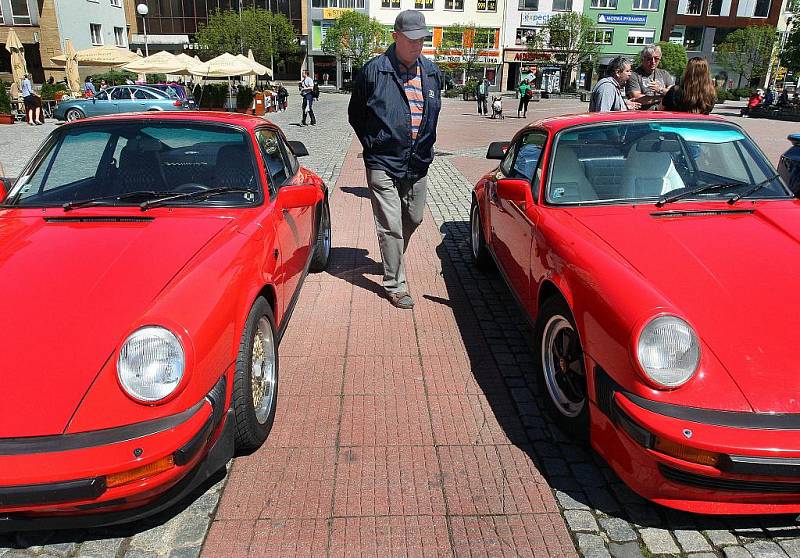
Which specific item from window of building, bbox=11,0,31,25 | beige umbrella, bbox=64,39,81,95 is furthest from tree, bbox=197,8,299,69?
beige umbrella, bbox=64,39,81,95

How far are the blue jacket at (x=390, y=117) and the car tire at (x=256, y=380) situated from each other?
1.85 metres

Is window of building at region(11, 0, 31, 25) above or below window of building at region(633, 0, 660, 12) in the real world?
below

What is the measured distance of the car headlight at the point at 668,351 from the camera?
→ 87.7 inches

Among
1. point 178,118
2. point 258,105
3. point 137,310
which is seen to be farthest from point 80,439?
point 258,105

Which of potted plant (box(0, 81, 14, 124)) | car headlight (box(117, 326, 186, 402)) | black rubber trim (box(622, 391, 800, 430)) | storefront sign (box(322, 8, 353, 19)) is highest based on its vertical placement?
storefront sign (box(322, 8, 353, 19))

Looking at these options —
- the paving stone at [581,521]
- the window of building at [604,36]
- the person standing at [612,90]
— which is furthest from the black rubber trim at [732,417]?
the window of building at [604,36]

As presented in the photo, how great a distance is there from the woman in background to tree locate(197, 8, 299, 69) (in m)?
58.5

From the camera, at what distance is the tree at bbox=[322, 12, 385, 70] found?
6078cm

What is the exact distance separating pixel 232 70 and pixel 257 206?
2104cm

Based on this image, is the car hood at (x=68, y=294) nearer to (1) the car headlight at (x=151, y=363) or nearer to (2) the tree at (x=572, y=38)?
(1) the car headlight at (x=151, y=363)

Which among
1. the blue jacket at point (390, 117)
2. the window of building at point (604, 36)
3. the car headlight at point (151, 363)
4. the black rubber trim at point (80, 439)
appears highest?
the window of building at point (604, 36)

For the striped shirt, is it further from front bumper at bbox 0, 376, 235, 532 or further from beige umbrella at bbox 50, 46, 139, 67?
beige umbrella at bbox 50, 46, 139, 67

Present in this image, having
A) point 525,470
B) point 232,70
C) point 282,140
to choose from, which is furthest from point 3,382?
point 232,70

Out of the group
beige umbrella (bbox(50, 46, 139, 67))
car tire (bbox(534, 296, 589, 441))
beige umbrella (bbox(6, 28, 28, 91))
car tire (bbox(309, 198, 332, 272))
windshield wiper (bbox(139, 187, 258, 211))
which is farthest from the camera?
beige umbrella (bbox(50, 46, 139, 67))
